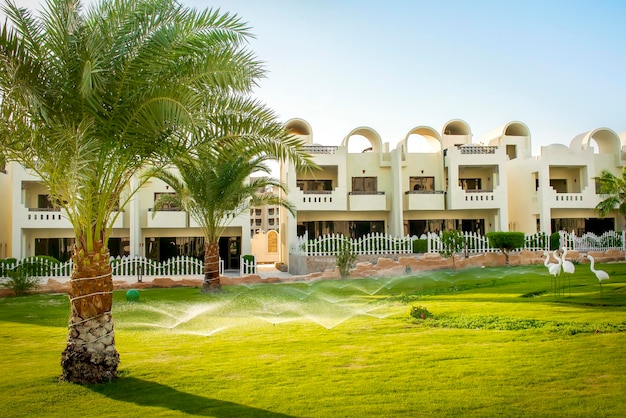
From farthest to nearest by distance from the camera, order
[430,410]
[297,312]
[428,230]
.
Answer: [428,230] → [297,312] → [430,410]

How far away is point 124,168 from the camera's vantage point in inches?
303

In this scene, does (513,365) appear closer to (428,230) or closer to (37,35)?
(37,35)

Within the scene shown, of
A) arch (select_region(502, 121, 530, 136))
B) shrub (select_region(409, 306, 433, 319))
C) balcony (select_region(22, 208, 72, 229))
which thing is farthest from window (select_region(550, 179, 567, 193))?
balcony (select_region(22, 208, 72, 229))

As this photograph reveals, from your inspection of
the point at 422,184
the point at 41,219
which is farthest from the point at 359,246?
the point at 41,219

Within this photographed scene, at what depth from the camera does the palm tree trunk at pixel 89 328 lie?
23.3 ft

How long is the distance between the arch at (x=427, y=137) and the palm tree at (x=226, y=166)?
11479 mm

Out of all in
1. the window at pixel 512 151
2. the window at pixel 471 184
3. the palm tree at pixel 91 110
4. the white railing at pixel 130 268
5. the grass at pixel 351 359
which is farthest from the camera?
the window at pixel 512 151

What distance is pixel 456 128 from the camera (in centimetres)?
3262

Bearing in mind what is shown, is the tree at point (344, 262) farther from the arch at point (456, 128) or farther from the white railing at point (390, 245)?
the arch at point (456, 128)

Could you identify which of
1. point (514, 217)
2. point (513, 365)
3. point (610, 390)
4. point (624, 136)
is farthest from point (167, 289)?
point (624, 136)

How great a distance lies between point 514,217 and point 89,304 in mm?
29528

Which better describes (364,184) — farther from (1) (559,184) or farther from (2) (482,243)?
(1) (559,184)

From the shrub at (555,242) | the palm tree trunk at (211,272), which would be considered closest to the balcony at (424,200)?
the shrub at (555,242)

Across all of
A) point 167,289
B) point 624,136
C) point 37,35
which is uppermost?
point 624,136
